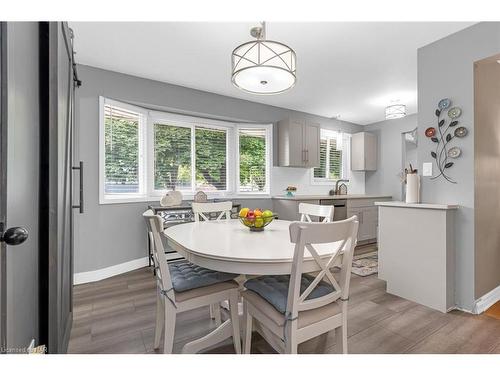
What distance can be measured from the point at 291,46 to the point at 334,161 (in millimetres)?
3410

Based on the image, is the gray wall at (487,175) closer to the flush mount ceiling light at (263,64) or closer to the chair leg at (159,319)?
the flush mount ceiling light at (263,64)

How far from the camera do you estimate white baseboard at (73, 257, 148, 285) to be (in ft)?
9.43

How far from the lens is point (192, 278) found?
1574 mm

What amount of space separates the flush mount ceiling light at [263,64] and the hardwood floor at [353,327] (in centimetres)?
183

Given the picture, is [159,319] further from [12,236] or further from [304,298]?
[12,236]

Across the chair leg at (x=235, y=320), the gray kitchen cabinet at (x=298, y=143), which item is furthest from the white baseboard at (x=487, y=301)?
the gray kitchen cabinet at (x=298, y=143)

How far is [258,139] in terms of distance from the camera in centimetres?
454

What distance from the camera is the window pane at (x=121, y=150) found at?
10.4 ft

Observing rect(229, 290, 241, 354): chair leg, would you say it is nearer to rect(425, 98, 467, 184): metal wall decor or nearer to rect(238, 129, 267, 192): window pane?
rect(425, 98, 467, 184): metal wall decor

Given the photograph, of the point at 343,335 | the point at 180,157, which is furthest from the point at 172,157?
the point at 343,335

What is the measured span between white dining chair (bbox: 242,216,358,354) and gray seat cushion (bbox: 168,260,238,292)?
0.22m

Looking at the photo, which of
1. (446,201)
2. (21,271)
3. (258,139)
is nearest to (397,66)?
(446,201)
